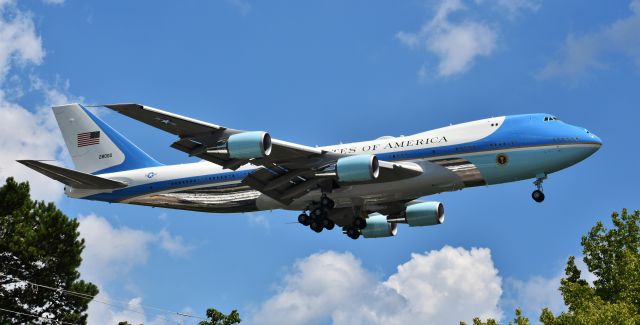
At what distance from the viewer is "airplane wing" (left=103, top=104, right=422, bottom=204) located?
45062 mm

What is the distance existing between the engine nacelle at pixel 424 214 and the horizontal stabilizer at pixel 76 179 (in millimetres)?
16848

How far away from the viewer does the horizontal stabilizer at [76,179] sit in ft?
171

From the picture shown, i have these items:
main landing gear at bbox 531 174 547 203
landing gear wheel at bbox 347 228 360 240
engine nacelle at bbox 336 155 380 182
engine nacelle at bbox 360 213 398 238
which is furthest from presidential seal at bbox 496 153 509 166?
engine nacelle at bbox 360 213 398 238

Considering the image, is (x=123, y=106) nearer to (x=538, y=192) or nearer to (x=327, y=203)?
(x=327, y=203)

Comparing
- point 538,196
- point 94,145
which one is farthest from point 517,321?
point 94,145

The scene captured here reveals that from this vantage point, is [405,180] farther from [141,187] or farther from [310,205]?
[141,187]

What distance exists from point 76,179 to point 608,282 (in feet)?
107

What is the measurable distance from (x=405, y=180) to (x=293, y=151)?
583cm

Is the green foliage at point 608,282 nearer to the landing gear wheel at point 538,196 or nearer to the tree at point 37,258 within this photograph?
the landing gear wheel at point 538,196

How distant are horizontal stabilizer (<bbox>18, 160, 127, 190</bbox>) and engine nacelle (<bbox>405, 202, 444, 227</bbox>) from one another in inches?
663

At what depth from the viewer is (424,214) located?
56000 millimetres

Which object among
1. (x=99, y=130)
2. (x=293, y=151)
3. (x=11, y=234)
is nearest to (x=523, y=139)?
(x=293, y=151)

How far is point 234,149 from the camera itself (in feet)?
148

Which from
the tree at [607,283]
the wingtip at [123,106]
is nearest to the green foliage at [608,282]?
the tree at [607,283]
